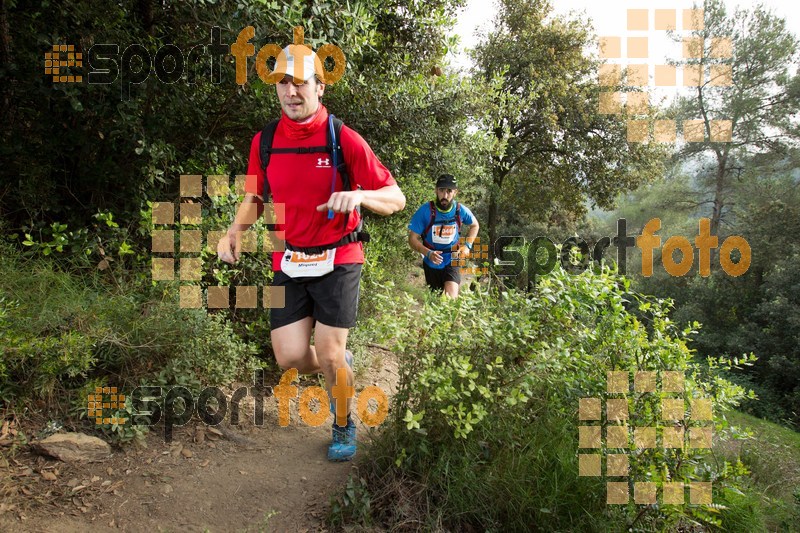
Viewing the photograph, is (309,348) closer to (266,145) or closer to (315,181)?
(315,181)

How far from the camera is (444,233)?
6.18 meters

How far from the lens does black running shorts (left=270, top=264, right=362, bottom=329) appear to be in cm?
318

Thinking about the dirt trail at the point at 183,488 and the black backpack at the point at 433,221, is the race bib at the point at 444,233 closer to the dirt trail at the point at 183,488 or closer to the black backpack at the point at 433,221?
the black backpack at the point at 433,221

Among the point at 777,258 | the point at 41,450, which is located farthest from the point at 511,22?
the point at 41,450

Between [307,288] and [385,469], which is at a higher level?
[307,288]

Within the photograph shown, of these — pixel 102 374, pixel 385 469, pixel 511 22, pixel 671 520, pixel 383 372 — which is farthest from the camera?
pixel 511 22

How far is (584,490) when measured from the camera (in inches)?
113

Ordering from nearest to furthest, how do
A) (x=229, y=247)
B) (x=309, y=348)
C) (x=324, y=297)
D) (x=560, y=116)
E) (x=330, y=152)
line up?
1. (x=330, y=152)
2. (x=324, y=297)
3. (x=229, y=247)
4. (x=309, y=348)
5. (x=560, y=116)

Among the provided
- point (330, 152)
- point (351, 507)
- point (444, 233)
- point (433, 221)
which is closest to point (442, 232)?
point (444, 233)

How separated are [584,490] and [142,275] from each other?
379cm

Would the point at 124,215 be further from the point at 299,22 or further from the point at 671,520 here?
the point at 671,520

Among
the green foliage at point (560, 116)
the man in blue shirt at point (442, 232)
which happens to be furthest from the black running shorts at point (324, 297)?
the green foliage at point (560, 116)

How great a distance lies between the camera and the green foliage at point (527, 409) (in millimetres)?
2852

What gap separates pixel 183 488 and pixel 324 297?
1547 millimetres
